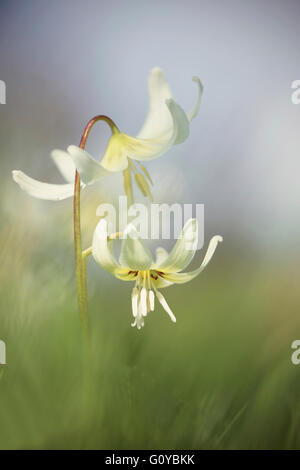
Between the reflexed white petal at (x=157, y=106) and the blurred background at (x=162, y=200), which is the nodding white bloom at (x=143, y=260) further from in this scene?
the reflexed white petal at (x=157, y=106)

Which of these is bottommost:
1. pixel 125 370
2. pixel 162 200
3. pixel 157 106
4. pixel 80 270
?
pixel 125 370

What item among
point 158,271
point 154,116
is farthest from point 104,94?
point 158,271

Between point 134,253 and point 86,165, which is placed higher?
point 86,165

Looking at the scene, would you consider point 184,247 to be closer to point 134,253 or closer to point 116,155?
point 134,253

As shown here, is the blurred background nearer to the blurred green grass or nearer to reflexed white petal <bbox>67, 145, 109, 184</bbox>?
the blurred green grass

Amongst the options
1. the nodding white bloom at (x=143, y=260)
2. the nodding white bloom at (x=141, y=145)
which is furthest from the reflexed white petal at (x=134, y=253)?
the nodding white bloom at (x=141, y=145)

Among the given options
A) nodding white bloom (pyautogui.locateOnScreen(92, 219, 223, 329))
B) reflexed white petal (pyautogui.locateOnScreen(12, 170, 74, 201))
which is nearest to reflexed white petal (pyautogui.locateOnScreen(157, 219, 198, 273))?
nodding white bloom (pyautogui.locateOnScreen(92, 219, 223, 329))

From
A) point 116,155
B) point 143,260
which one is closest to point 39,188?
point 116,155

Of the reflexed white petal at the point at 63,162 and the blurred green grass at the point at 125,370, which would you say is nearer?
the blurred green grass at the point at 125,370
